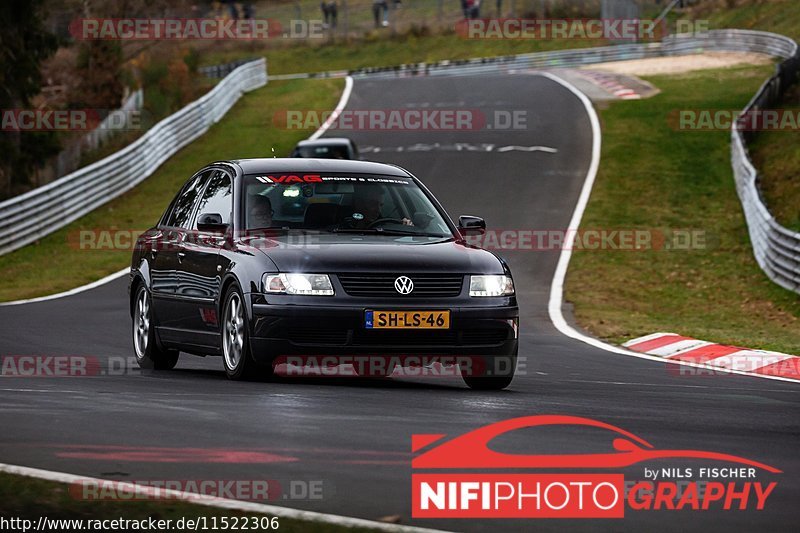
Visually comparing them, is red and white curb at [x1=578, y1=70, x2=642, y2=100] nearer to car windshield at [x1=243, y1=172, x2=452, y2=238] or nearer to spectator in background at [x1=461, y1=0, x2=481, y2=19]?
spectator in background at [x1=461, y1=0, x2=481, y2=19]

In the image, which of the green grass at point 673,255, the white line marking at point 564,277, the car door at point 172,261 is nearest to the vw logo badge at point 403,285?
the car door at point 172,261

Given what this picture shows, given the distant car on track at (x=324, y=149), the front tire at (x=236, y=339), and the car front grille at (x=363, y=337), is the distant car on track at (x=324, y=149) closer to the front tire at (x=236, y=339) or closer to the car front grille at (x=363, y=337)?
the front tire at (x=236, y=339)

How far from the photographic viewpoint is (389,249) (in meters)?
10.1

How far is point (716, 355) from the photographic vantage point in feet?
45.7

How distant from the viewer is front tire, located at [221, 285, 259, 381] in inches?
395

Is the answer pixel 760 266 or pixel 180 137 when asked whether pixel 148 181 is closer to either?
pixel 180 137

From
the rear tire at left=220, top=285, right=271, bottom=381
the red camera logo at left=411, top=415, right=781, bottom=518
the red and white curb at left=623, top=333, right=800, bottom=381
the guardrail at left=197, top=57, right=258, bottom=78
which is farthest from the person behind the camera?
the guardrail at left=197, top=57, right=258, bottom=78

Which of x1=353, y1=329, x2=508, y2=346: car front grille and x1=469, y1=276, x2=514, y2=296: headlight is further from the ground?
x1=469, y1=276, x2=514, y2=296: headlight

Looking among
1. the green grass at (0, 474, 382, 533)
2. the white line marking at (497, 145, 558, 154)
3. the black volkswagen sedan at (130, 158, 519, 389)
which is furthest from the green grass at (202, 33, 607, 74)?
the green grass at (0, 474, 382, 533)

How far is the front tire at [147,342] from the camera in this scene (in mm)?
12008

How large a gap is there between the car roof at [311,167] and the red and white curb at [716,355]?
307 cm

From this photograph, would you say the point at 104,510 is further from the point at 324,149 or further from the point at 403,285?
the point at 324,149

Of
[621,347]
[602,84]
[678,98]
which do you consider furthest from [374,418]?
[602,84]

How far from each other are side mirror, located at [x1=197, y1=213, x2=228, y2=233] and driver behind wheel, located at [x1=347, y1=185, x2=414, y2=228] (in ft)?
2.94
